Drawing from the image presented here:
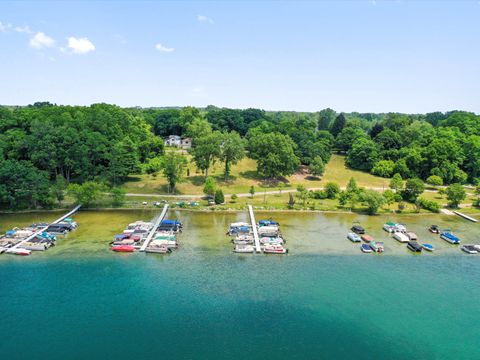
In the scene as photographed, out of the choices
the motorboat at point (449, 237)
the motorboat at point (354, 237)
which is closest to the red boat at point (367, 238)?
the motorboat at point (354, 237)

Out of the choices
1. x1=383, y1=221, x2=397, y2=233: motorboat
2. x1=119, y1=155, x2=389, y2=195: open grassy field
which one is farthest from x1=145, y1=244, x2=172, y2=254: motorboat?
x1=383, y1=221, x2=397, y2=233: motorboat

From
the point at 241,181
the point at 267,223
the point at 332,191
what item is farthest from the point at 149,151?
the point at 332,191

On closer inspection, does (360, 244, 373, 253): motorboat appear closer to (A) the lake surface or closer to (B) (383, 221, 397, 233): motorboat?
(A) the lake surface

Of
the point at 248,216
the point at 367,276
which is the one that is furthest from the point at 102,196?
the point at 367,276

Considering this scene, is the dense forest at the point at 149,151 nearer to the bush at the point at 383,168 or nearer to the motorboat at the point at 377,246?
the bush at the point at 383,168

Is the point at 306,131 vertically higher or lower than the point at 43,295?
higher

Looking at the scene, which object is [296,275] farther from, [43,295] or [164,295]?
[43,295]
